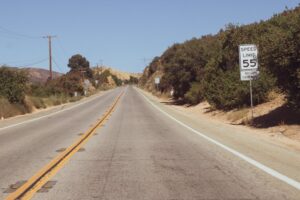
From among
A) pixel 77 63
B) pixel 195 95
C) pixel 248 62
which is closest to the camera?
pixel 248 62

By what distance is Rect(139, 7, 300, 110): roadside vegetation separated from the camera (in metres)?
19.5

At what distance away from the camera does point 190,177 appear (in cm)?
1006

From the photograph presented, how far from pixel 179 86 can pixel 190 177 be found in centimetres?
4662

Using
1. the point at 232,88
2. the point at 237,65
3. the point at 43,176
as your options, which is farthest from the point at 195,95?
the point at 43,176

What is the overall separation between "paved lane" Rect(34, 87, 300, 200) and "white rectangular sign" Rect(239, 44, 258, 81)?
840 centimetres

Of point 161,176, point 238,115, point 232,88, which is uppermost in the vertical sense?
point 232,88

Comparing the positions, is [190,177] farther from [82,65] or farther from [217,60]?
[82,65]

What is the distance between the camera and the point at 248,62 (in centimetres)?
2375

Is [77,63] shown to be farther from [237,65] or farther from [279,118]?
[279,118]

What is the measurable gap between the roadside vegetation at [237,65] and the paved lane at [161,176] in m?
5.50

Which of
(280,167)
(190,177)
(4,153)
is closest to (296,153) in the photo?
(280,167)

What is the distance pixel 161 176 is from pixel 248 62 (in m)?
14.5

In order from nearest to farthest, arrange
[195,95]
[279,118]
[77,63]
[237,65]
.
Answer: [279,118], [237,65], [195,95], [77,63]

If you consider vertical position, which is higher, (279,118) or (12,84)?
(12,84)
